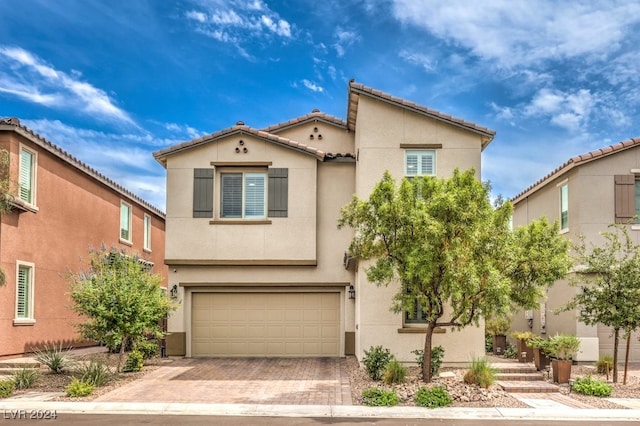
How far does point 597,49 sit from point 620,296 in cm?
847

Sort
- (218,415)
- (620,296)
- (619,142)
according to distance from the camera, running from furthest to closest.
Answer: (619,142), (620,296), (218,415)

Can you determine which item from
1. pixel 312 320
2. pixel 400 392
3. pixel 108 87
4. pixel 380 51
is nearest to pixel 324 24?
pixel 380 51

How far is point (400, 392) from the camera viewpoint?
12742 mm

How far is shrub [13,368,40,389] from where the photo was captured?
13656 mm

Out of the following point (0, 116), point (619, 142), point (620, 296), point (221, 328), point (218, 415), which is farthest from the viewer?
point (221, 328)

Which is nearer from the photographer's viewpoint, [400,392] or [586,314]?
[400,392]

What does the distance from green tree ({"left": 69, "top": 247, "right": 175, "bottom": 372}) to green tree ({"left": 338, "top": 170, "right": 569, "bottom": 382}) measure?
5.54 m

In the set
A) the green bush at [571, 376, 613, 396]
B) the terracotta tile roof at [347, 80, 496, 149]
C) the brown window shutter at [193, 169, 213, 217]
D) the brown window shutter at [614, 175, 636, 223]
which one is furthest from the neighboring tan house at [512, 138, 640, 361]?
the brown window shutter at [193, 169, 213, 217]

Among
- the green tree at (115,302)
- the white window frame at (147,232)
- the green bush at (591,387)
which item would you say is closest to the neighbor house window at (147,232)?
the white window frame at (147,232)

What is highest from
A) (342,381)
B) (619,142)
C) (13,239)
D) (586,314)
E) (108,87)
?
(108,87)

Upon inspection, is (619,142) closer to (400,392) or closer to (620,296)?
(620,296)

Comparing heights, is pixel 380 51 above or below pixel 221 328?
above

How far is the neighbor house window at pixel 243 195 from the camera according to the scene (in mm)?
19297

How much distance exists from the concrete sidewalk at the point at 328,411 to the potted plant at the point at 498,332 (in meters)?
7.37
